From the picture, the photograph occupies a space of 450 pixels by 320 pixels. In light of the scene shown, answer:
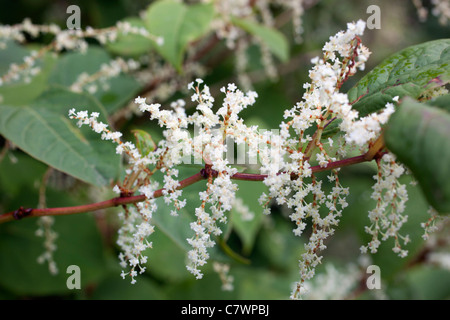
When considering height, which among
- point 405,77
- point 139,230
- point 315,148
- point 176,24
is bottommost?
point 139,230

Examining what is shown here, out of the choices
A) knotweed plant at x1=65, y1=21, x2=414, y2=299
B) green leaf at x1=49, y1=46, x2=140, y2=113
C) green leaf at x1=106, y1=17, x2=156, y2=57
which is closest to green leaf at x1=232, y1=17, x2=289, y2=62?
green leaf at x1=106, y1=17, x2=156, y2=57

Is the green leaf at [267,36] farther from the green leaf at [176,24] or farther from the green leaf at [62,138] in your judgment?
the green leaf at [62,138]

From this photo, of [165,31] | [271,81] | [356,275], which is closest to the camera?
[165,31]

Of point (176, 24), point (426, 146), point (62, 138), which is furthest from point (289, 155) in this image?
point (176, 24)

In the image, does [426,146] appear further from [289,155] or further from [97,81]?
[97,81]
